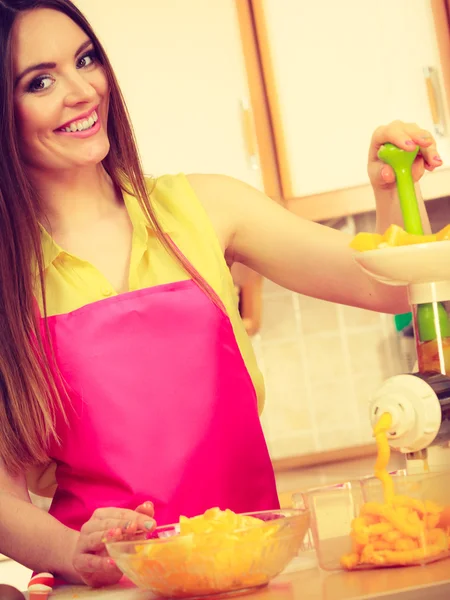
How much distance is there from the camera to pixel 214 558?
737 mm

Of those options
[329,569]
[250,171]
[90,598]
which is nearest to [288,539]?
[329,569]

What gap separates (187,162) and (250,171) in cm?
17

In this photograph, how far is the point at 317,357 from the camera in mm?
2680

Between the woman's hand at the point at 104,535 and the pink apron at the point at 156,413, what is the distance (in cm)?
22

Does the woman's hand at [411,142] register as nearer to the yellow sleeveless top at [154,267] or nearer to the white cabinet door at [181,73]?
the yellow sleeveless top at [154,267]

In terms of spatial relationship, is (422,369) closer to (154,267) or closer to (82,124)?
(154,267)

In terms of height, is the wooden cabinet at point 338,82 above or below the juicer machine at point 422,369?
above

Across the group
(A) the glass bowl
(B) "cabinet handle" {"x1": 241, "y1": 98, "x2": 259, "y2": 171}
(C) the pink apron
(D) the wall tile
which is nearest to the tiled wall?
(D) the wall tile

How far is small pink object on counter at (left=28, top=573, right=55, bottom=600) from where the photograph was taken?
3.06 ft

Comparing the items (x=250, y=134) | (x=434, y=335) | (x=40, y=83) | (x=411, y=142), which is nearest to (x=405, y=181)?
(x=411, y=142)

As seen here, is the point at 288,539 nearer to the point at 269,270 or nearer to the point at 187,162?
the point at 269,270

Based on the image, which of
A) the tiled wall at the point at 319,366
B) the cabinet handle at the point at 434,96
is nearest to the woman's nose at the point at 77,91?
the cabinet handle at the point at 434,96

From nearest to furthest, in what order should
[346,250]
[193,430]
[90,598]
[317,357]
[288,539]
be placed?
[288,539] < [90,598] < [193,430] < [346,250] < [317,357]

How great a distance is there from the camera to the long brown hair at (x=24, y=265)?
116 cm
